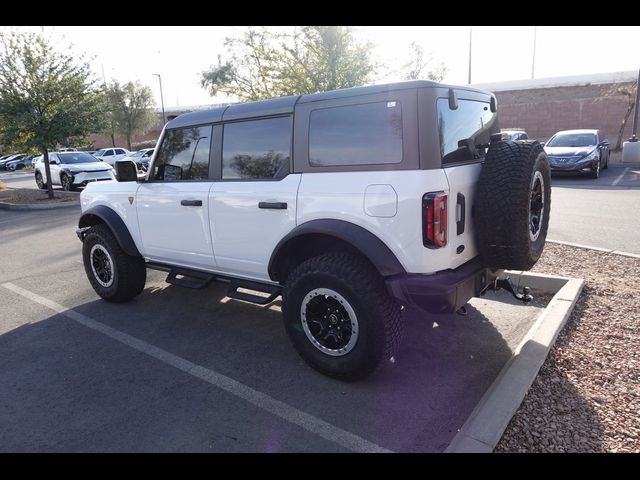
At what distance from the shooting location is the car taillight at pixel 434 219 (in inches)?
109

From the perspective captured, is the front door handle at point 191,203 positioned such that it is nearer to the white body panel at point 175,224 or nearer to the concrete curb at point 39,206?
the white body panel at point 175,224

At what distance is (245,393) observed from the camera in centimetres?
320

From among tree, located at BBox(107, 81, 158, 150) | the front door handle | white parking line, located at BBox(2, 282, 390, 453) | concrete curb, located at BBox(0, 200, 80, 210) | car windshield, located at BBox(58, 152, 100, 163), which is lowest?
white parking line, located at BBox(2, 282, 390, 453)

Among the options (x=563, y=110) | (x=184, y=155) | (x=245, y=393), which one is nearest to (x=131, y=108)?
(x=563, y=110)

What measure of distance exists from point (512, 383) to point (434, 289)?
2.60 ft

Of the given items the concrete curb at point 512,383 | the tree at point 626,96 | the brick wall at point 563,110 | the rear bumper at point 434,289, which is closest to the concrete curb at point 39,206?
the rear bumper at point 434,289

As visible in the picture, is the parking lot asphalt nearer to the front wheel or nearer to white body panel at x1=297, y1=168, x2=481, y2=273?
the front wheel

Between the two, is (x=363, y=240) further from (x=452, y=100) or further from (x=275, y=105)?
(x=275, y=105)

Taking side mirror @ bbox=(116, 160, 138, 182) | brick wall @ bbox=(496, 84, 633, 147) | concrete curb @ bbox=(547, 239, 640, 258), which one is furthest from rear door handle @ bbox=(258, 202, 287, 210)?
brick wall @ bbox=(496, 84, 633, 147)

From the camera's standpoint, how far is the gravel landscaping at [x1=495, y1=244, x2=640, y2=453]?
246 centimetres

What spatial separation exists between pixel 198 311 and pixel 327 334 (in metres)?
2.03

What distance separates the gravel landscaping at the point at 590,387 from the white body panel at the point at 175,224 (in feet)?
9.22

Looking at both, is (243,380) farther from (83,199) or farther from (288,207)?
(83,199)

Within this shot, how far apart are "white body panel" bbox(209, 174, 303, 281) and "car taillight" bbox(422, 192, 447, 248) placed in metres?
1.01
